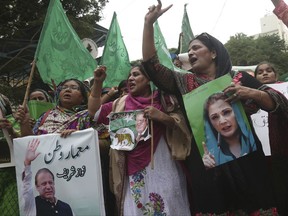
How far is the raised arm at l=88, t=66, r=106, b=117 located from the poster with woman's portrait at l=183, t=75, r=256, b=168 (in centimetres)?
76

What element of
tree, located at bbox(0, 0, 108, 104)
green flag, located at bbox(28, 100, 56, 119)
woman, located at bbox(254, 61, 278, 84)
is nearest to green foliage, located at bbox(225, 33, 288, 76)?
tree, located at bbox(0, 0, 108, 104)

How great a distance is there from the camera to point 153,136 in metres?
2.59

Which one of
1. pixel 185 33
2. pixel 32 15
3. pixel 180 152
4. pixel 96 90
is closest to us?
pixel 180 152

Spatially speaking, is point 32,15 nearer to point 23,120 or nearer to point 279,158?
point 23,120

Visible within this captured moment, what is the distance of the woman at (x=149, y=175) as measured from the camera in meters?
2.49

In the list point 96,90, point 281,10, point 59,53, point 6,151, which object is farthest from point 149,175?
point 59,53

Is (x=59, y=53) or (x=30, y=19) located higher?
(x=30, y=19)

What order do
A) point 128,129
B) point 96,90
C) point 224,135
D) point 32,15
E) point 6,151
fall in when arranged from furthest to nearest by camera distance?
point 32,15, point 6,151, point 96,90, point 128,129, point 224,135

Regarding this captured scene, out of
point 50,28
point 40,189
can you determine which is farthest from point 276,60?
point 40,189

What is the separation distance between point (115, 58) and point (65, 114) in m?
2.37

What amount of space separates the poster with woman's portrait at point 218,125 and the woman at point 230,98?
0.05 m

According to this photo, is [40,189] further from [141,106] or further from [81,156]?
[141,106]

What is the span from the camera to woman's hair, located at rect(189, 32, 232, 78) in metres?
2.37

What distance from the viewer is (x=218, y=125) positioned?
2.13 meters
